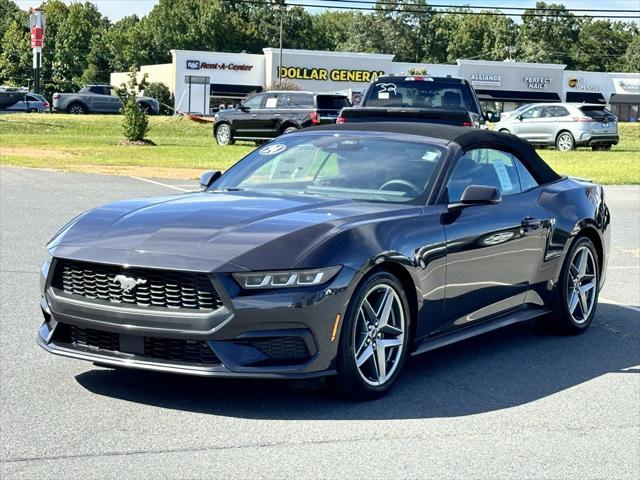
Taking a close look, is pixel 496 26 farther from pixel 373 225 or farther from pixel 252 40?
pixel 373 225

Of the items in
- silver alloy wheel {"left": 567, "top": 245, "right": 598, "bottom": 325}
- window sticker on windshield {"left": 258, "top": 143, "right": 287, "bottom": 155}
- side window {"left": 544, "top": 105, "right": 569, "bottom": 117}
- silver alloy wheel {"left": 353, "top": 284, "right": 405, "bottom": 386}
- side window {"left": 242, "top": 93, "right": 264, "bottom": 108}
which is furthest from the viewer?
side window {"left": 544, "top": 105, "right": 569, "bottom": 117}

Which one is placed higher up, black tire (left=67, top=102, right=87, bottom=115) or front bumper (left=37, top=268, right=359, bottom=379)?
front bumper (left=37, top=268, right=359, bottom=379)

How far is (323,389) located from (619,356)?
242cm

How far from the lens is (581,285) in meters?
7.89

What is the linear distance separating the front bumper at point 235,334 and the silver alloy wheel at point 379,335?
27 cm

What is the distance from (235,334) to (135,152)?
2501cm

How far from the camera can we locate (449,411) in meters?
5.66

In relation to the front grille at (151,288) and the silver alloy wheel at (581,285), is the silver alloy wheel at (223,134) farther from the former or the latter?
the front grille at (151,288)

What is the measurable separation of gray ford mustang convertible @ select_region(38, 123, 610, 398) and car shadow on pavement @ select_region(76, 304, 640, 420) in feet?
0.74

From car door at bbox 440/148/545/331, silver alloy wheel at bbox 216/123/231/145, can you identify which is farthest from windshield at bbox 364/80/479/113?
silver alloy wheel at bbox 216/123/231/145

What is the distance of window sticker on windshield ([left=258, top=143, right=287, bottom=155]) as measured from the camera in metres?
7.23

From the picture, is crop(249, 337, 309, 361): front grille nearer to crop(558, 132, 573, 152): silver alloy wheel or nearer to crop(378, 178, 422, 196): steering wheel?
crop(378, 178, 422, 196): steering wheel

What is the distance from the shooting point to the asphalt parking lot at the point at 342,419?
15.3ft

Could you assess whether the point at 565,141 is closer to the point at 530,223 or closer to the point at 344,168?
the point at 530,223
